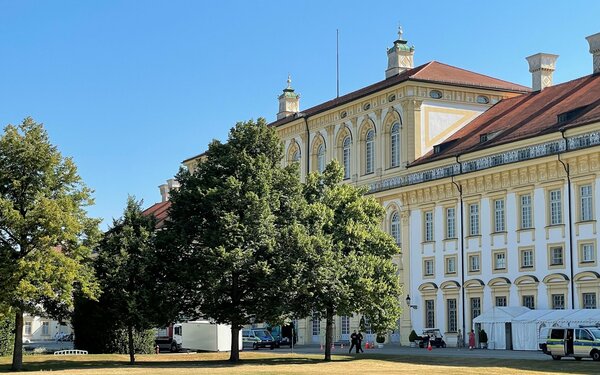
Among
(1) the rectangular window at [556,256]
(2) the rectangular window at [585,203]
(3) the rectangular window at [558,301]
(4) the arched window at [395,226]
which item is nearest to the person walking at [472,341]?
(3) the rectangular window at [558,301]

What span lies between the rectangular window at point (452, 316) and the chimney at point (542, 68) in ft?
56.9

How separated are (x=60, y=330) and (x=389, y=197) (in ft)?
252

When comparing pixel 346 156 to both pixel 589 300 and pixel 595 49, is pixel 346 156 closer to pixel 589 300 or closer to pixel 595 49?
pixel 595 49

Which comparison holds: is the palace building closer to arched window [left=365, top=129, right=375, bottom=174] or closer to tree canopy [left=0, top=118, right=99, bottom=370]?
arched window [left=365, top=129, right=375, bottom=174]

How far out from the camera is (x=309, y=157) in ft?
281

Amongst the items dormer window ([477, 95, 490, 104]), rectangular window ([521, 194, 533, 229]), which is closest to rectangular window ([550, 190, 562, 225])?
rectangular window ([521, 194, 533, 229])

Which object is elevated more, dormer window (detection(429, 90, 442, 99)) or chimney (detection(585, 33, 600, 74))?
chimney (detection(585, 33, 600, 74))

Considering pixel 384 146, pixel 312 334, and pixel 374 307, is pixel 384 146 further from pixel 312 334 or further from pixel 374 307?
pixel 374 307

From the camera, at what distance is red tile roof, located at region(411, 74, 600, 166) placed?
60.3m

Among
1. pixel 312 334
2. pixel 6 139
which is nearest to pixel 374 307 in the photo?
pixel 6 139

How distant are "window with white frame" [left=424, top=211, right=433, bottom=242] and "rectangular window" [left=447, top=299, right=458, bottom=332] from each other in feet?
16.3

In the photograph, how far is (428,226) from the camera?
233 ft

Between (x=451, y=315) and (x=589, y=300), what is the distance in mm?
12435

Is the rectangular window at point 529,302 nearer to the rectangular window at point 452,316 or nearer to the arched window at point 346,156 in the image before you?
the rectangular window at point 452,316
